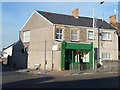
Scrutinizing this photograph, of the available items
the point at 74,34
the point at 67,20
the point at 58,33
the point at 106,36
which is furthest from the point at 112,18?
the point at 58,33

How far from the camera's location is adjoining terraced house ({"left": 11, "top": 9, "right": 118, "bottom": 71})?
24438 mm

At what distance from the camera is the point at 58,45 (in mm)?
24125

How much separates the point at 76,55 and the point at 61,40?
3.20 m

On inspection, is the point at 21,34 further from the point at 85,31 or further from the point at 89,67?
the point at 89,67

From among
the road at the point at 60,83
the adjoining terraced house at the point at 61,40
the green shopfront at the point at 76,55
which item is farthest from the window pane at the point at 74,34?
the road at the point at 60,83

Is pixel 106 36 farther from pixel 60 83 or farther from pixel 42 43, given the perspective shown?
pixel 60 83

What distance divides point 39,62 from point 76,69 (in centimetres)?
631

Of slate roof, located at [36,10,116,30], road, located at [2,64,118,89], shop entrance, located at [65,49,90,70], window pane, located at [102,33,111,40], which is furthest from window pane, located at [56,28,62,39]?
road, located at [2,64,118,89]

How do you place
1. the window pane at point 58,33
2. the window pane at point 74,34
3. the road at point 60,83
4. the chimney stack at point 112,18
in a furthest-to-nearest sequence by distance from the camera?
the chimney stack at point 112,18
the window pane at point 74,34
the window pane at point 58,33
the road at point 60,83

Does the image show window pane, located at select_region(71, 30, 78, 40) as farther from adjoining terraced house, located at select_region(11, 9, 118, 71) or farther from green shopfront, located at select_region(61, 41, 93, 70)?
green shopfront, located at select_region(61, 41, 93, 70)

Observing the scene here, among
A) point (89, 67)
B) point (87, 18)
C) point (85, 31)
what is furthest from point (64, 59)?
point (87, 18)

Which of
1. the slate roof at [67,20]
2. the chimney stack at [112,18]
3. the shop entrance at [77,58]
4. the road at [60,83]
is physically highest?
the chimney stack at [112,18]

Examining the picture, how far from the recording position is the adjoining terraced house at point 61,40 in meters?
24.4

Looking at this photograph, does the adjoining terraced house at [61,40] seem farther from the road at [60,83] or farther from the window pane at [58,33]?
the road at [60,83]
